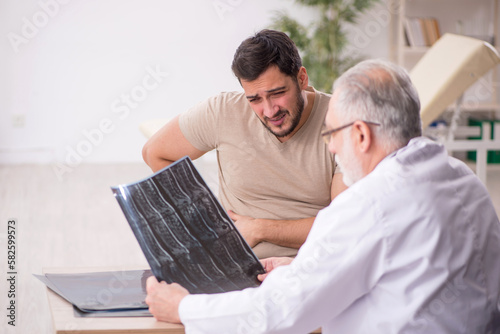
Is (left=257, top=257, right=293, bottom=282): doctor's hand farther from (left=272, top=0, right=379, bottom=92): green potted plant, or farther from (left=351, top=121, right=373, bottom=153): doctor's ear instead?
(left=272, top=0, right=379, bottom=92): green potted plant

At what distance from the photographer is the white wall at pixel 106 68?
485 centimetres

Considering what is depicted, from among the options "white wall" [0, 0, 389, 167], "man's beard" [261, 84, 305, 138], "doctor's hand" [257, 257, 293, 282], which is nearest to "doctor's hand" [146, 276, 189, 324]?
"doctor's hand" [257, 257, 293, 282]

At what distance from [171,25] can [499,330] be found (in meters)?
4.40

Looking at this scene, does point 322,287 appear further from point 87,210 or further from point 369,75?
point 87,210

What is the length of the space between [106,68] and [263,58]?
12.6 ft

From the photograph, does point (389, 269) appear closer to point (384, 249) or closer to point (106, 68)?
point (384, 249)

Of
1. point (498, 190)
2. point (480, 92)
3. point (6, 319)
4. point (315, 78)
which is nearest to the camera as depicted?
point (6, 319)

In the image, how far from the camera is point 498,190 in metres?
4.19

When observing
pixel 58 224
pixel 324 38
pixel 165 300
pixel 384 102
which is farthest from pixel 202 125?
pixel 324 38

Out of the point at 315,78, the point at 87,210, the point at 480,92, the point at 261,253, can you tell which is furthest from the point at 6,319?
the point at 480,92

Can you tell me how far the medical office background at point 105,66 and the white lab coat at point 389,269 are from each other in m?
4.09

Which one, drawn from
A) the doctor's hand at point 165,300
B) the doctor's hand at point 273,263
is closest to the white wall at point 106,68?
the doctor's hand at point 273,263

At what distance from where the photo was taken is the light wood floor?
8.11ft

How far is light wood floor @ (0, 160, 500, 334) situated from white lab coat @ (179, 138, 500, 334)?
1079 millimetres
